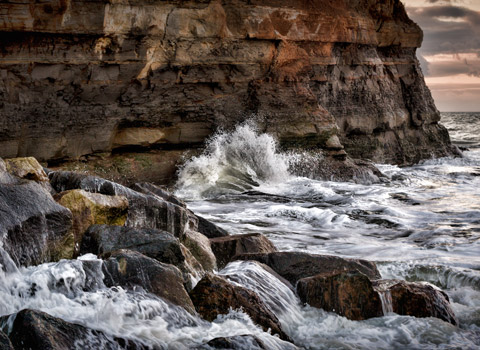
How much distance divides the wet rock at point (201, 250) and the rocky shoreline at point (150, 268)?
11 mm

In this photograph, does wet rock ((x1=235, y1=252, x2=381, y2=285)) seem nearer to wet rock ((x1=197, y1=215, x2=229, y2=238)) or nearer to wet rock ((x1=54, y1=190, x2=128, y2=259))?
wet rock ((x1=54, y1=190, x2=128, y2=259))

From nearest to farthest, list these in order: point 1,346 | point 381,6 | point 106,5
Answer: point 1,346, point 106,5, point 381,6

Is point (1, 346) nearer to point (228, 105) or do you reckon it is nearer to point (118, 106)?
point (118, 106)

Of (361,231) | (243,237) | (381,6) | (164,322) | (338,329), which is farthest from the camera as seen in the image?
(381,6)

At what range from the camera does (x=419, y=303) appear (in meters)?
5.16

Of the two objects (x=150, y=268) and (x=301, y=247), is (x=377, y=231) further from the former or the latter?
(x=150, y=268)

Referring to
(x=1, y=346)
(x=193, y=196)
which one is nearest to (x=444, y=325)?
(x=1, y=346)

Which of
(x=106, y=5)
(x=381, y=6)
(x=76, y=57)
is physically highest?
(x=381, y=6)

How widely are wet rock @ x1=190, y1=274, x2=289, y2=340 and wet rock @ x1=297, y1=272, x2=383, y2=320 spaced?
642mm

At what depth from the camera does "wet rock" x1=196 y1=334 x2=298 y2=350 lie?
3971 mm

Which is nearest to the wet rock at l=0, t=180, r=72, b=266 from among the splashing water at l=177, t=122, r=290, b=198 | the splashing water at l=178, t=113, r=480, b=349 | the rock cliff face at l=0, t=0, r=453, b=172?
the splashing water at l=178, t=113, r=480, b=349

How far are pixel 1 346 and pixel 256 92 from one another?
10.9 meters

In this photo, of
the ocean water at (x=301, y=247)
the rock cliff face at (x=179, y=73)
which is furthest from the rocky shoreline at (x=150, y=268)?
the rock cliff face at (x=179, y=73)

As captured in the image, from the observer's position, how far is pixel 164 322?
430cm
